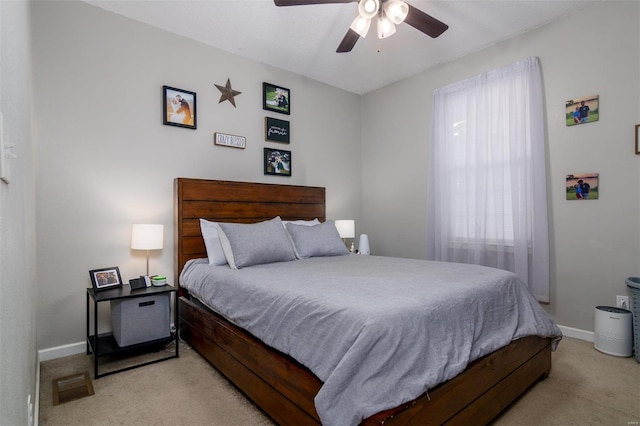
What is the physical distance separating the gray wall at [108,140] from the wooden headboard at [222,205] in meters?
0.15

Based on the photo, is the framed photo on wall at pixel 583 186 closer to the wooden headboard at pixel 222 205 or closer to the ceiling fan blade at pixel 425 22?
the ceiling fan blade at pixel 425 22

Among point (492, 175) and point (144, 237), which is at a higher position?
point (492, 175)

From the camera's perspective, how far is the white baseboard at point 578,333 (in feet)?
9.18

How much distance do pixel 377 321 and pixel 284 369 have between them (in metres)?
0.57

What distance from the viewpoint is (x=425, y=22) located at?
7.83ft

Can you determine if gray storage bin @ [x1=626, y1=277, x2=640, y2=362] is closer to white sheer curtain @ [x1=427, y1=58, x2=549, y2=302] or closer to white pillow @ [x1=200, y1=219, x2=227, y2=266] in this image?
white sheer curtain @ [x1=427, y1=58, x2=549, y2=302]

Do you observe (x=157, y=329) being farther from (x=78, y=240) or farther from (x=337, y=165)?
(x=337, y=165)

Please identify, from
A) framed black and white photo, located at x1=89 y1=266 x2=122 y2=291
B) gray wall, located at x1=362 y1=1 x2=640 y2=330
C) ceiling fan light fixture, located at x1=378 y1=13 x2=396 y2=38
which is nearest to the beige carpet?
framed black and white photo, located at x1=89 y1=266 x2=122 y2=291

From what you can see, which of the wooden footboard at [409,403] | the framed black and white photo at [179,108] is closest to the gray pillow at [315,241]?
the wooden footboard at [409,403]

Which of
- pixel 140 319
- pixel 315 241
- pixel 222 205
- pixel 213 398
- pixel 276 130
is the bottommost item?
pixel 213 398

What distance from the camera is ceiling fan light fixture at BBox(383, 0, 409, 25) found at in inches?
85.3

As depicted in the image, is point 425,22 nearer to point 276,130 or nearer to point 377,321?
point 276,130

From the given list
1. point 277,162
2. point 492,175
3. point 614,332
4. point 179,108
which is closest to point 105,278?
point 179,108

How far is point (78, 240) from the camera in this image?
263 centimetres
